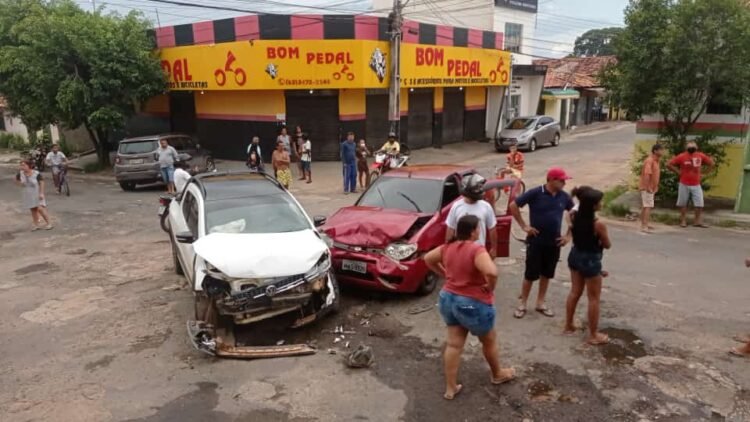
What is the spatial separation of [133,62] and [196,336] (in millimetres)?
18256

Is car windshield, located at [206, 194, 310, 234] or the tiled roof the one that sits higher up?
the tiled roof

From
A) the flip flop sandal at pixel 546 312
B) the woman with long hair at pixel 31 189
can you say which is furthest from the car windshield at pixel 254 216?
the woman with long hair at pixel 31 189

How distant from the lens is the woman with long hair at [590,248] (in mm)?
5453

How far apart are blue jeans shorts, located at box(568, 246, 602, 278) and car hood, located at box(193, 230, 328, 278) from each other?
8.86ft

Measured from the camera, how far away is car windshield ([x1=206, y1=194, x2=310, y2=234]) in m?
6.72

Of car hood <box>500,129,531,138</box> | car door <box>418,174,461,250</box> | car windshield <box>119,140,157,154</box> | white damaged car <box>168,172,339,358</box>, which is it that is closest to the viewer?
white damaged car <box>168,172,339,358</box>

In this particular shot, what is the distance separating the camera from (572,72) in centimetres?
3997

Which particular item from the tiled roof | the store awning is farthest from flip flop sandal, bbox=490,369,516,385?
the tiled roof

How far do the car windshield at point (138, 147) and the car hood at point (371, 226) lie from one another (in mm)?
11700

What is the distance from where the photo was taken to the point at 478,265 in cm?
438

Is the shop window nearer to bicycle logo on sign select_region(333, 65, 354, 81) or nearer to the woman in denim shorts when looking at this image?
bicycle logo on sign select_region(333, 65, 354, 81)

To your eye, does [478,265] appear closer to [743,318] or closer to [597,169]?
[743,318]

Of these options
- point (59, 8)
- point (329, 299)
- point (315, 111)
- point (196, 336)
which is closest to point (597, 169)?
point (315, 111)

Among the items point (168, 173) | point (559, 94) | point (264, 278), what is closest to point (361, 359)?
point (264, 278)
